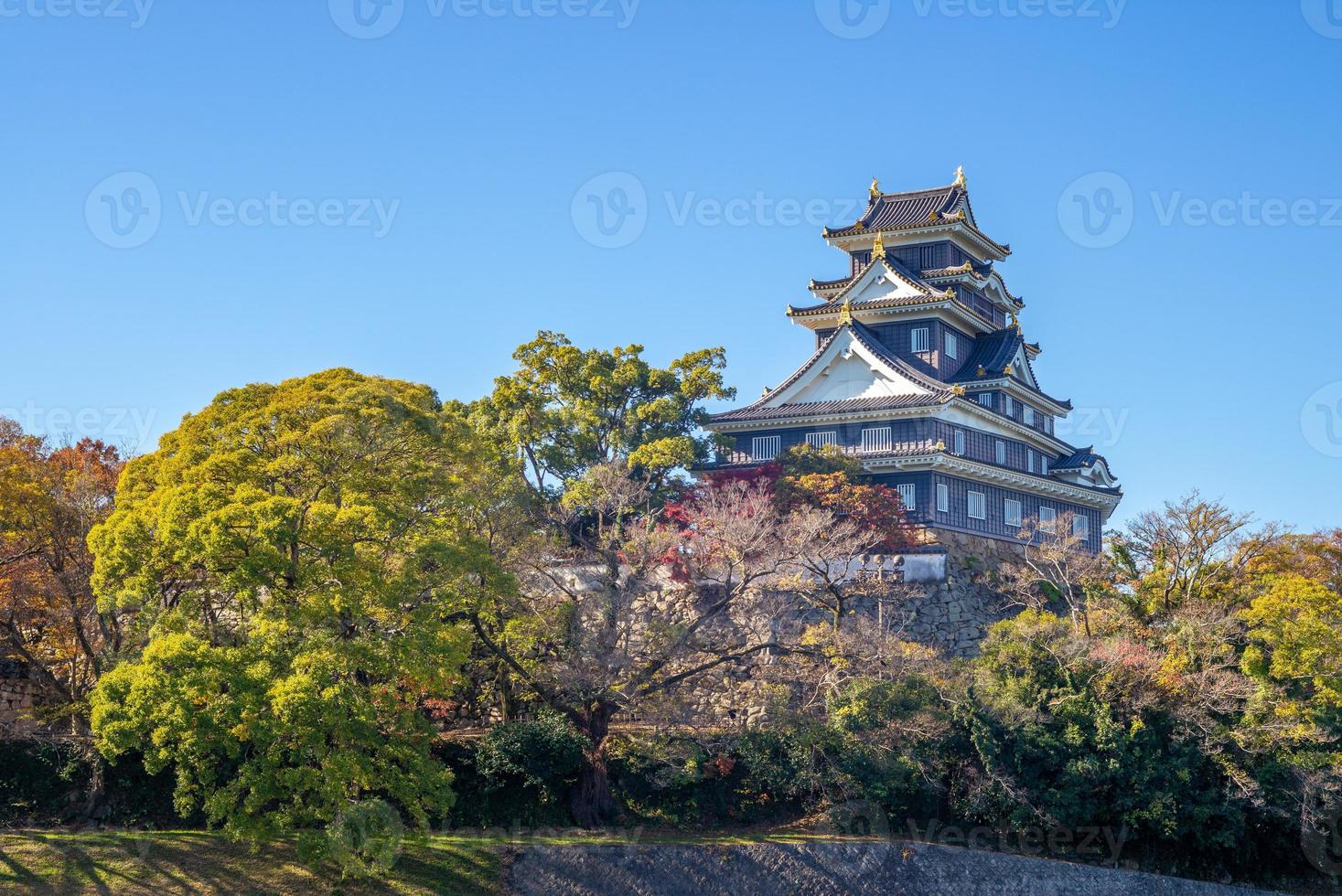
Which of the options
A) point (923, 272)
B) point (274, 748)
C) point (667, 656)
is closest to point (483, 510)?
point (667, 656)

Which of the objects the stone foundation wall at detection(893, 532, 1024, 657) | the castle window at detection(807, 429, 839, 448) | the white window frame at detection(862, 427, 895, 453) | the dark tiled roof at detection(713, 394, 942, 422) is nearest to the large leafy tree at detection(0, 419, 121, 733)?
the stone foundation wall at detection(893, 532, 1024, 657)

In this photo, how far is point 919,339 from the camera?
44.9 metres

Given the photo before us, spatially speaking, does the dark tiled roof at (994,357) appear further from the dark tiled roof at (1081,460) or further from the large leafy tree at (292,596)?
the large leafy tree at (292,596)

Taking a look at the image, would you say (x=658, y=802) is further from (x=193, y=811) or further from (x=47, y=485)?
(x=47, y=485)

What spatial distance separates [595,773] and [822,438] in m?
16.9

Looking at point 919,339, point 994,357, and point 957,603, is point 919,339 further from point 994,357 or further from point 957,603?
point 957,603

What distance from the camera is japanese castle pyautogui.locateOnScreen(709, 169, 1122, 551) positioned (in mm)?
40625

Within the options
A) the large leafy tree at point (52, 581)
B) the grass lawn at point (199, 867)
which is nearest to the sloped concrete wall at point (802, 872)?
the grass lawn at point (199, 867)

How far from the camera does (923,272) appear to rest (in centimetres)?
4653

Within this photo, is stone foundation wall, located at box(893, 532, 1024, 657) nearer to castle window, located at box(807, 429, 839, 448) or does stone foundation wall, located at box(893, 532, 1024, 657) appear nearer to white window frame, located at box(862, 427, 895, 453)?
white window frame, located at box(862, 427, 895, 453)

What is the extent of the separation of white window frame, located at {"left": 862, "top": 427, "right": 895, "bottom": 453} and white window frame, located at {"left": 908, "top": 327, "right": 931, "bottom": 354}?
4.68 m

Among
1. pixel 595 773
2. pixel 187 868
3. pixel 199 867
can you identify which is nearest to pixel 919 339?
pixel 595 773

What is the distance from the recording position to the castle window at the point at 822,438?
4197 centimetres

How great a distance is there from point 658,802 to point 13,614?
13044 millimetres
